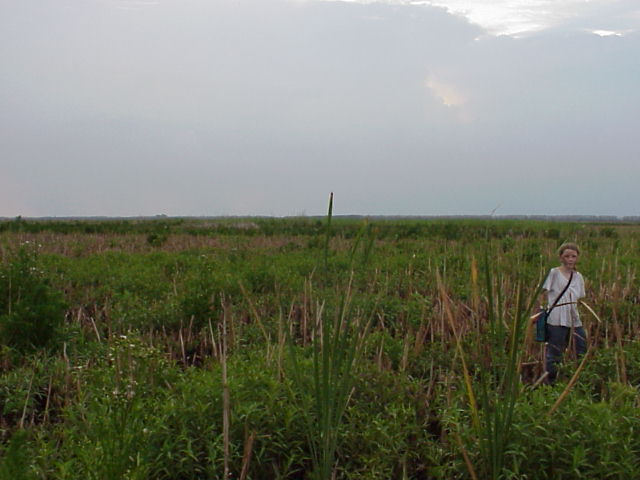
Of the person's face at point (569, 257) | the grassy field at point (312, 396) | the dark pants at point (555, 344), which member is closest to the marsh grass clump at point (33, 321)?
the grassy field at point (312, 396)

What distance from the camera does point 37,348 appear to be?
5234 millimetres

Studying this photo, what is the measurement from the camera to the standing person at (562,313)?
16.6ft

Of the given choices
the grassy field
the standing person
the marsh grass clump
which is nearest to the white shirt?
the standing person

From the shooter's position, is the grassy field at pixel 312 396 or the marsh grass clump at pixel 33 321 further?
the marsh grass clump at pixel 33 321

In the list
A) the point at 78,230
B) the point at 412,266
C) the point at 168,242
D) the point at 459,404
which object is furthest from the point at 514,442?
the point at 78,230

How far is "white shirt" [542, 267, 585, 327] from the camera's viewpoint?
16.7ft

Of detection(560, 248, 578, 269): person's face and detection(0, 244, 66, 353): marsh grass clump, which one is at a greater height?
detection(560, 248, 578, 269): person's face

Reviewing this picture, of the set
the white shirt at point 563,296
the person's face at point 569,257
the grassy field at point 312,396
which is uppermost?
the person's face at point 569,257

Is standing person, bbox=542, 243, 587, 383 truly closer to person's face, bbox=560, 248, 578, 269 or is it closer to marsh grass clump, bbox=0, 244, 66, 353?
person's face, bbox=560, 248, 578, 269

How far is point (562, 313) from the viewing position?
5.13 meters

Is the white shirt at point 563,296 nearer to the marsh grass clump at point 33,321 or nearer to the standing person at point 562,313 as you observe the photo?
the standing person at point 562,313

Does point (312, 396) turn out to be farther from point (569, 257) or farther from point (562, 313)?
point (569, 257)

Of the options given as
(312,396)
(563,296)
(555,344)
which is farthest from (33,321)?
(563,296)

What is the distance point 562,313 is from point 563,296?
0.17 m
